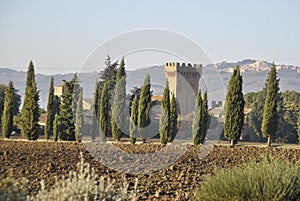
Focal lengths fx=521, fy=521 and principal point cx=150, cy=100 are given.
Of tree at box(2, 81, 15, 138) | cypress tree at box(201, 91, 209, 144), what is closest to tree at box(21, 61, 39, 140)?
tree at box(2, 81, 15, 138)

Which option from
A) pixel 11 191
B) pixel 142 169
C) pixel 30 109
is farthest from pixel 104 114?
pixel 11 191

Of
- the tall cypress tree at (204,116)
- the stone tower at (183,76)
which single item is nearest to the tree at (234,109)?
the tall cypress tree at (204,116)

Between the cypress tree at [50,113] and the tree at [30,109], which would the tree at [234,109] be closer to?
the tree at [30,109]

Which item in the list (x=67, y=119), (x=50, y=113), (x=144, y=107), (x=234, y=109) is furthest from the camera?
(x=50, y=113)

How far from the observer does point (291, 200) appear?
817 cm

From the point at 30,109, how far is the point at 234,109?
1233 cm

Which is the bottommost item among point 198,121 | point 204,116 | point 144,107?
point 198,121

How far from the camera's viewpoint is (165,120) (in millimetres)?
30609

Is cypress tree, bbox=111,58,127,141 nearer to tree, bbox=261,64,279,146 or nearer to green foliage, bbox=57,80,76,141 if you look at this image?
green foliage, bbox=57,80,76,141

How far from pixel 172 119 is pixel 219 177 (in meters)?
22.6

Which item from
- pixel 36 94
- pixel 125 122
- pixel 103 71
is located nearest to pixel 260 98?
pixel 103 71

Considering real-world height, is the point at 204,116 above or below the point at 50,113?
below

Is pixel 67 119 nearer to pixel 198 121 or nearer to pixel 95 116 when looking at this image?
pixel 95 116

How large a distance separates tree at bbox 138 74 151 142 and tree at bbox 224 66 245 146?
4906 mm
